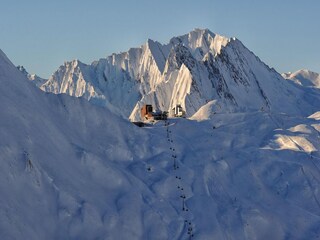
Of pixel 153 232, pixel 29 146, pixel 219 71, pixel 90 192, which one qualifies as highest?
pixel 219 71

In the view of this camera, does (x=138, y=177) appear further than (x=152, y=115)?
No

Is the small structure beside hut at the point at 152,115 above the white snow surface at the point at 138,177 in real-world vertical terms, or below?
above

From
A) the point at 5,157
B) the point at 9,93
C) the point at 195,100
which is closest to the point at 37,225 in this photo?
the point at 5,157

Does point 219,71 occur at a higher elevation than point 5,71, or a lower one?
higher

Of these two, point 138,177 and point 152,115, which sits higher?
point 152,115

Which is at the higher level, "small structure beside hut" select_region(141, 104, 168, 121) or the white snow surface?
"small structure beside hut" select_region(141, 104, 168, 121)

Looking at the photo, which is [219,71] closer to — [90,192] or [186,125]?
→ [186,125]

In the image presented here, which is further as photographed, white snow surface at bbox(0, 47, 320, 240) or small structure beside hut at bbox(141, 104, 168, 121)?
small structure beside hut at bbox(141, 104, 168, 121)

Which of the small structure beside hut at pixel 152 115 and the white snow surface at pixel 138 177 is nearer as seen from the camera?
the white snow surface at pixel 138 177
